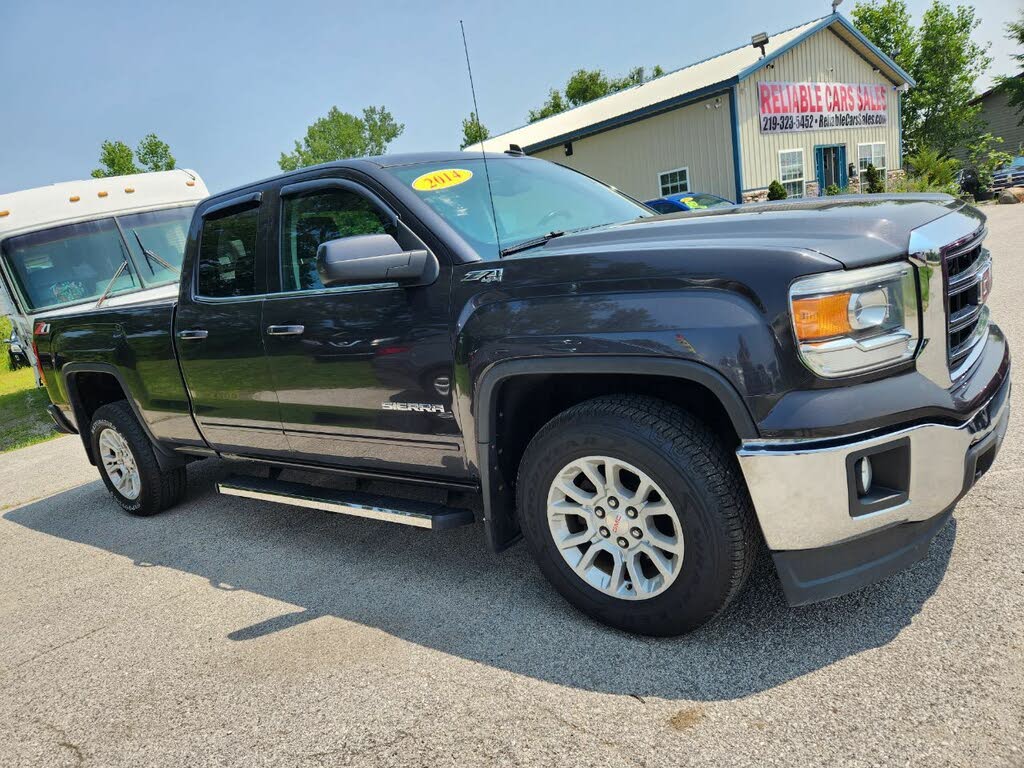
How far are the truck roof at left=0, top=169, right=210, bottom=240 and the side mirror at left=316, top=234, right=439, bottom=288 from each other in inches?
293

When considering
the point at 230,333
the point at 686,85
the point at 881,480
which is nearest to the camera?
the point at 881,480

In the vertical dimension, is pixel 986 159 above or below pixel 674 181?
below

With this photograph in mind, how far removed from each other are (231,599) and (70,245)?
7173 mm

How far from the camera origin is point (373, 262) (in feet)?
9.86

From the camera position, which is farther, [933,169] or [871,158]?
[871,158]

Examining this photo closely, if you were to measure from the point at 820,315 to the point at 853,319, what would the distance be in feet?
0.36

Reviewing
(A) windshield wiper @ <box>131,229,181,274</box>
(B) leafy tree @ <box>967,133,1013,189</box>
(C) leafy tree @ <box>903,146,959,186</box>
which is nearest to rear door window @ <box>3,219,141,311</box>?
(A) windshield wiper @ <box>131,229,181,274</box>

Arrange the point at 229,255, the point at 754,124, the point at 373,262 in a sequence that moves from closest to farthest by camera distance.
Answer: the point at 373,262 < the point at 229,255 < the point at 754,124

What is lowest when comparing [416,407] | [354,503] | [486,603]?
[486,603]

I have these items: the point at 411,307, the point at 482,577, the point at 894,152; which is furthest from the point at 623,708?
the point at 894,152

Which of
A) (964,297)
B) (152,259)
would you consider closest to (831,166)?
(152,259)

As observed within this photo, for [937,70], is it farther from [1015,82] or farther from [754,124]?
[754,124]

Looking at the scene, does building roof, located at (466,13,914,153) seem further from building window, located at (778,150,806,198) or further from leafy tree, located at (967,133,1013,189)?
leafy tree, located at (967,133,1013,189)

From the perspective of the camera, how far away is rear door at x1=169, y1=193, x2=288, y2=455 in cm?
397
